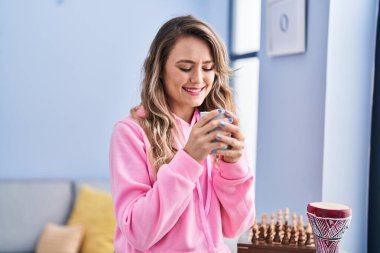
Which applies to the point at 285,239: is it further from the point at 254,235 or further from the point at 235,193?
the point at 235,193

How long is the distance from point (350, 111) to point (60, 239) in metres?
1.71

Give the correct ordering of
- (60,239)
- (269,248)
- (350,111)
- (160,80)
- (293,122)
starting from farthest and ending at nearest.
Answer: (60,239) < (293,122) < (350,111) < (269,248) < (160,80)

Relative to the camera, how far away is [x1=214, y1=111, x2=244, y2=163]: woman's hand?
100cm

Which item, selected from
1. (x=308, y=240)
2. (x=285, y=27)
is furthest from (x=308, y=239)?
(x=285, y=27)

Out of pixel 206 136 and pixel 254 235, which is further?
pixel 254 235

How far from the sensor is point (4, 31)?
2934mm

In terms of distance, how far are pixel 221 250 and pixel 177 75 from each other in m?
0.43

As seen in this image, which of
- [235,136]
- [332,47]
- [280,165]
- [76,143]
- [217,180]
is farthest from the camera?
[76,143]

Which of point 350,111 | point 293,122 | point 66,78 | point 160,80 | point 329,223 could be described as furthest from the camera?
point 66,78

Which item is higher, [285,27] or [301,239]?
[285,27]

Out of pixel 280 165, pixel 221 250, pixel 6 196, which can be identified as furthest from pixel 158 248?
pixel 6 196

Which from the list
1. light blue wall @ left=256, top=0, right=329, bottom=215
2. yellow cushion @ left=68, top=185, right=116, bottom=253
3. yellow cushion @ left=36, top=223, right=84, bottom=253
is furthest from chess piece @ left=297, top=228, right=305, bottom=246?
yellow cushion @ left=36, top=223, right=84, bottom=253

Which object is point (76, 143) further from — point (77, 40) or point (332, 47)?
point (332, 47)

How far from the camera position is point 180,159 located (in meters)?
1.03
